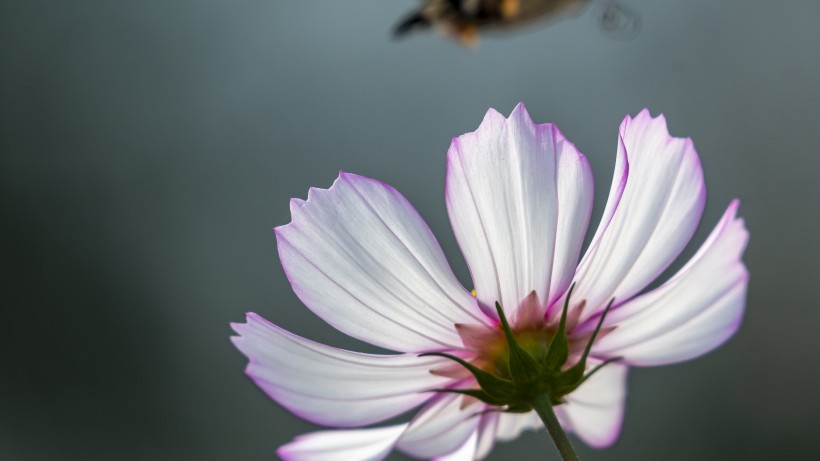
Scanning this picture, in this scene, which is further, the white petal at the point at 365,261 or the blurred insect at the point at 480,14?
the blurred insect at the point at 480,14

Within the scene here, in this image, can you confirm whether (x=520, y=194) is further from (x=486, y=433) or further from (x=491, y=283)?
(x=486, y=433)

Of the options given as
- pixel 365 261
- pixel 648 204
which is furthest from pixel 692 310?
pixel 365 261

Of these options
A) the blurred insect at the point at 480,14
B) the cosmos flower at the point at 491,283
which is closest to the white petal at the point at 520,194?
the cosmos flower at the point at 491,283

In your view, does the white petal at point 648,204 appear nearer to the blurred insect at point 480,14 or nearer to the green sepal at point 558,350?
the green sepal at point 558,350

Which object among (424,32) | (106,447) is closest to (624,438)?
(106,447)

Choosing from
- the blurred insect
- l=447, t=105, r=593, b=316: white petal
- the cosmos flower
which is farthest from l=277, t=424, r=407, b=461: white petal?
the blurred insect

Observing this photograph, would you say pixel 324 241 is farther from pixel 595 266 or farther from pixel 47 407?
pixel 47 407
